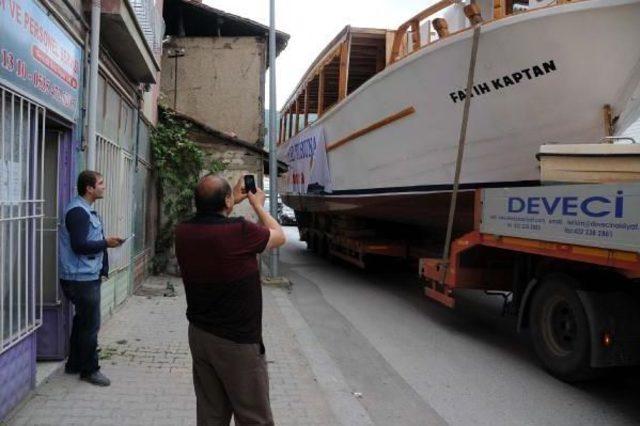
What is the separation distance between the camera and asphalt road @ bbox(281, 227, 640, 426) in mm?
4477

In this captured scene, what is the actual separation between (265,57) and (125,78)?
21.8 ft

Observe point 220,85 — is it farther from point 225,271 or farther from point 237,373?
point 237,373

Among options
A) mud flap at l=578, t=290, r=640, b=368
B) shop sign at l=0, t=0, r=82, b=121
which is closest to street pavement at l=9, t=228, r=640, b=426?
mud flap at l=578, t=290, r=640, b=368

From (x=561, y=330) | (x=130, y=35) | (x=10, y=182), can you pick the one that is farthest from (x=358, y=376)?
(x=130, y=35)

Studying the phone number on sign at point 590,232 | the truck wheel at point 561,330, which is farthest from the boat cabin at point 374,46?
the truck wheel at point 561,330

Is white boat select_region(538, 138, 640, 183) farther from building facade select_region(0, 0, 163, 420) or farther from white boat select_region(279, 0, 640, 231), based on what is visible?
building facade select_region(0, 0, 163, 420)

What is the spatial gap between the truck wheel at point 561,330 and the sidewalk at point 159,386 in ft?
6.48

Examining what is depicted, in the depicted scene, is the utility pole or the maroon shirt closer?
the maroon shirt

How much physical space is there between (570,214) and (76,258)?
3.92m

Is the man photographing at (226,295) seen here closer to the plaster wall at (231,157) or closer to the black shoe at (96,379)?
the black shoe at (96,379)

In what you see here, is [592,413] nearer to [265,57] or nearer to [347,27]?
[347,27]

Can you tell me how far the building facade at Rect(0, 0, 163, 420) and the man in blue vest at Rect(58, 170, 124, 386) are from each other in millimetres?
226

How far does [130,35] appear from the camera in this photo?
582 centimetres

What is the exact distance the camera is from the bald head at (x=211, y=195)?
272 cm
